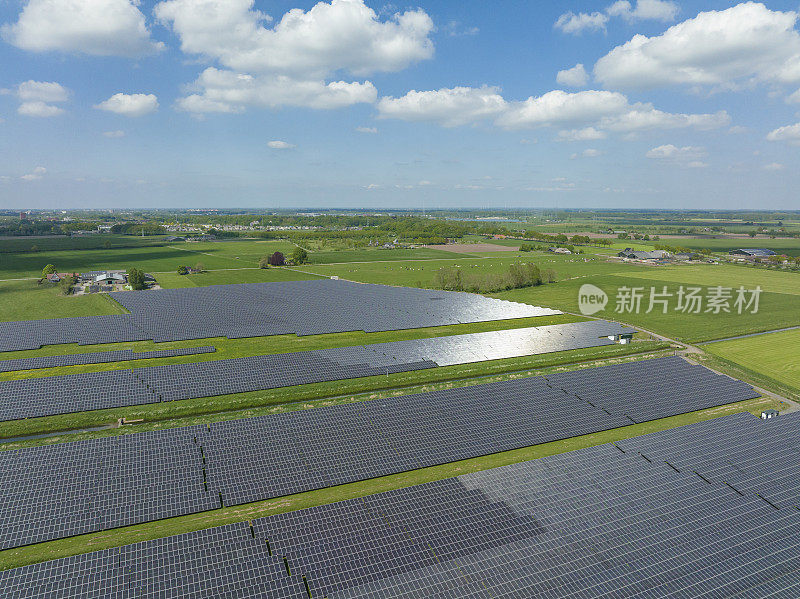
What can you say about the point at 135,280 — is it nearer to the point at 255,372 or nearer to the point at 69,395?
the point at 69,395

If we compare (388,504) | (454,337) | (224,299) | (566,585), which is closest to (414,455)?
(388,504)

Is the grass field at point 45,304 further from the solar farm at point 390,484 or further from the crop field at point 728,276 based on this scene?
the crop field at point 728,276

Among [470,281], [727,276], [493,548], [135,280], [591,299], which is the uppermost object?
[727,276]

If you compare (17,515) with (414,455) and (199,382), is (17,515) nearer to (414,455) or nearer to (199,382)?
(199,382)

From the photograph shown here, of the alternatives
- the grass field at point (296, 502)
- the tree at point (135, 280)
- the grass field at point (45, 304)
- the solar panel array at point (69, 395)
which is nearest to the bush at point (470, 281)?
the grass field at point (296, 502)

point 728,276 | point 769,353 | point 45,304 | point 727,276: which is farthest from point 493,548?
point 728,276

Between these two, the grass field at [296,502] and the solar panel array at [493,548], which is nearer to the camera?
the solar panel array at [493,548]
